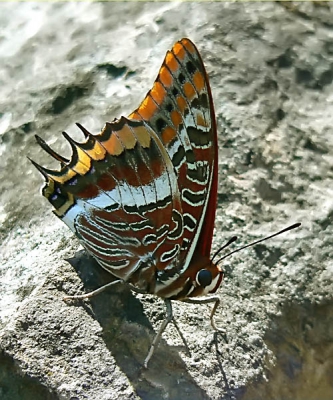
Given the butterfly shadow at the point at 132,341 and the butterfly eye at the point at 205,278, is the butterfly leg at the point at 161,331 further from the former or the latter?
the butterfly eye at the point at 205,278

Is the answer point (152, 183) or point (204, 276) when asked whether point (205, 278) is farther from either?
point (152, 183)

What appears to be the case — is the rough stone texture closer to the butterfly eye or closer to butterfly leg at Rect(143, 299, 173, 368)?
butterfly leg at Rect(143, 299, 173, 368)

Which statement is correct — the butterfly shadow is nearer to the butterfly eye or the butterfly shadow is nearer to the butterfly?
the butterfly

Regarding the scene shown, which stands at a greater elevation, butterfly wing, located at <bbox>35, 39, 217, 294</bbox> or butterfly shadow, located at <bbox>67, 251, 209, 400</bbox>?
butterfly wing, located at <bbox>35, 39, 217, 294</bbox>

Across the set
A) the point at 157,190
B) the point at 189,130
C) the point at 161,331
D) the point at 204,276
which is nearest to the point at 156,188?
the point at 157,190

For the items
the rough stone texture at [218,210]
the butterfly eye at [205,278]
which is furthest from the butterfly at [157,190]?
the rough stone texture at [218,210]

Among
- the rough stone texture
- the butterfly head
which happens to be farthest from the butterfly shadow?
the butterfly head
